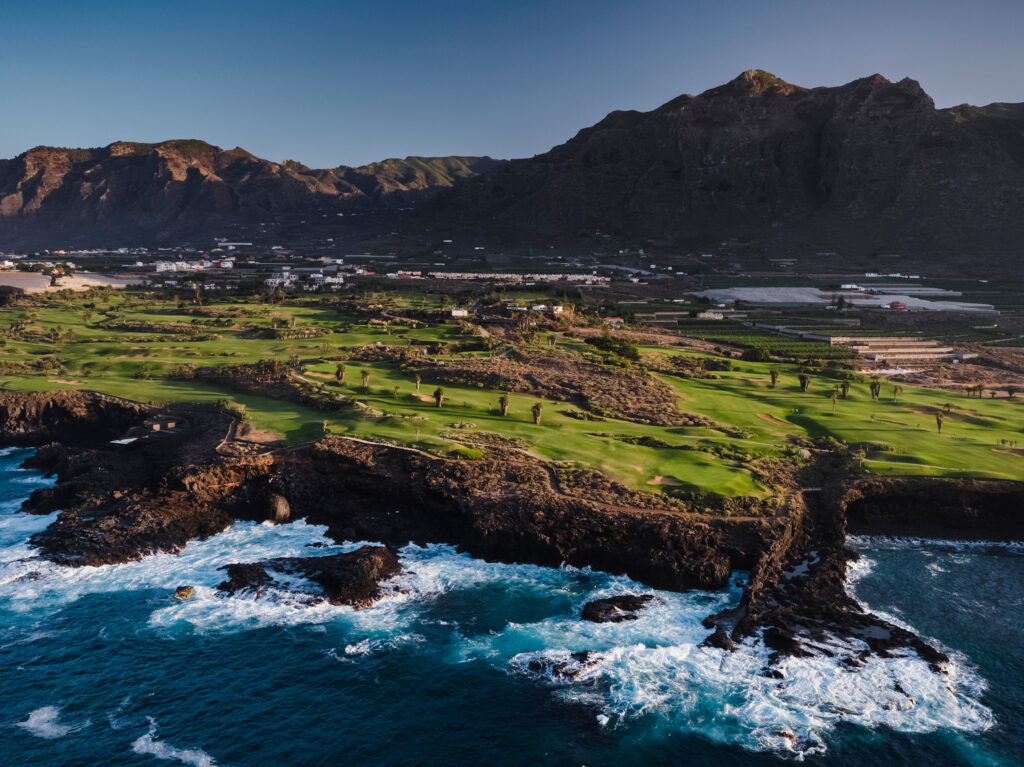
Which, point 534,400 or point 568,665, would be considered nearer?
point 568,665

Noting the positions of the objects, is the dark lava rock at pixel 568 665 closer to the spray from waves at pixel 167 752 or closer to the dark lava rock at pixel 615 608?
the dark lava rock at pixel 615 608

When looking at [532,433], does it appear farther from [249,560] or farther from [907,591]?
[907,591]

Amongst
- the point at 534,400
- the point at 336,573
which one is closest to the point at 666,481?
the point at 534,400

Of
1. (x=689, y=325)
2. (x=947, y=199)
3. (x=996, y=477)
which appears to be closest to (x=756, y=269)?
(x=947, y=199)

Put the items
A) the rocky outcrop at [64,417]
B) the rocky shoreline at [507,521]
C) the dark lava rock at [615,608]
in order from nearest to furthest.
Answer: the dark lava rock at [615,608] < the rocky shoreline at [507,521] < the rocky outcrop at [64,417]

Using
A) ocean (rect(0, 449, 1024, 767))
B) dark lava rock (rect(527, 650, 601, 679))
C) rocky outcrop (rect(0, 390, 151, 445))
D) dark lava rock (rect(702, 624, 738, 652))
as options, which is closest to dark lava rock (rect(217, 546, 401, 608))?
ocean (rect(0, 449, 1024, 767))

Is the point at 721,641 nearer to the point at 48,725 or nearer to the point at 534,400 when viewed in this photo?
the point at 48,725

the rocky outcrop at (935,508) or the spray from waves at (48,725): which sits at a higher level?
the rocky outcrop at (935,508)

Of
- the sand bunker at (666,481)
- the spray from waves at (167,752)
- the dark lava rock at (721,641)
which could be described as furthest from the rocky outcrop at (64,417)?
the dark lava rock at (721,641)
